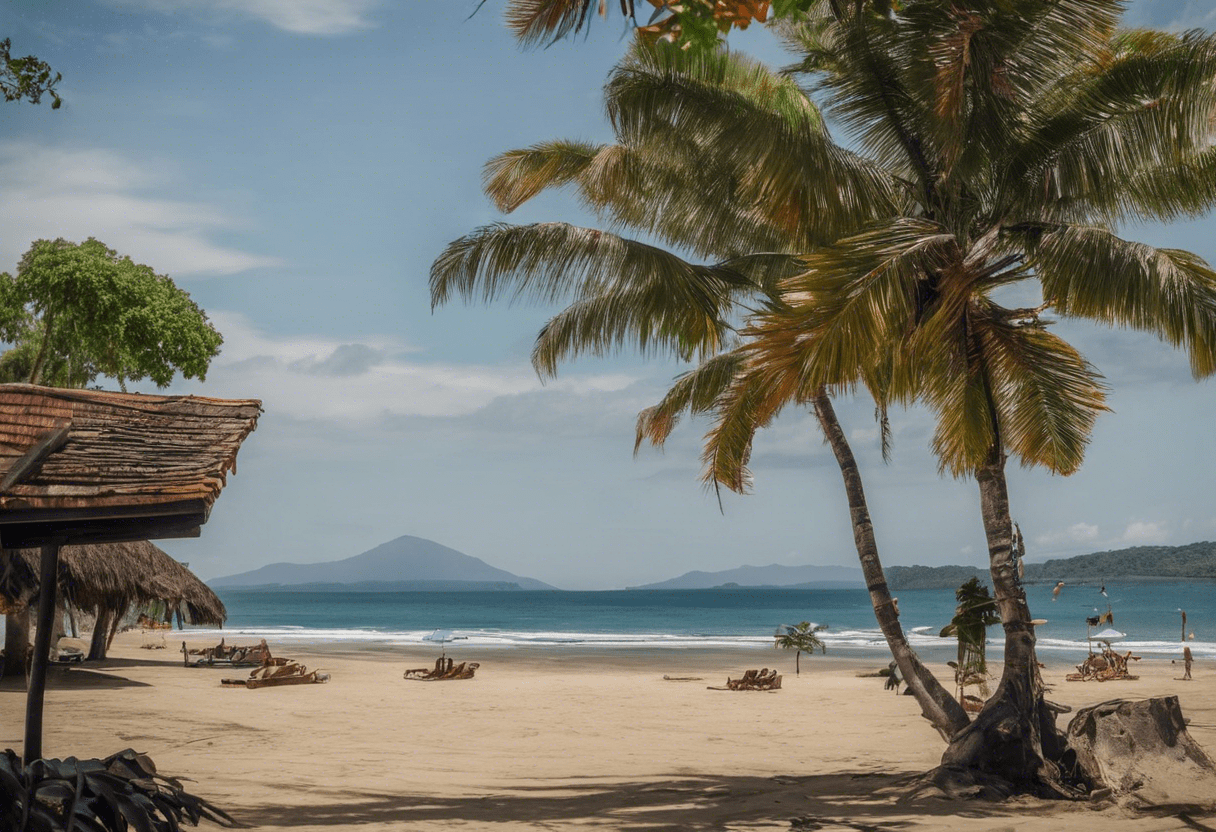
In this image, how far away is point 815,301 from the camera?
7465mm

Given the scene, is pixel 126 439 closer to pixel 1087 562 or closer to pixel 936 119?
pixel 936 119

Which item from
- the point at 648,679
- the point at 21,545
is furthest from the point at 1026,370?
the point at 648,679

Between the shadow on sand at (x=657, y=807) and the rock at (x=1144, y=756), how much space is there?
0.74 meters

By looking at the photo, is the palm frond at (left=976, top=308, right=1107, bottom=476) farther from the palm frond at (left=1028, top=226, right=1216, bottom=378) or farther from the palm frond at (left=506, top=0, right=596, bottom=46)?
the palm frond at (left=506, top=0, right=596, bottom=46)

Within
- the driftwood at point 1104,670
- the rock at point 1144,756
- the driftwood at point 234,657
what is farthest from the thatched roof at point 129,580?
the driftwood at point 1104,670

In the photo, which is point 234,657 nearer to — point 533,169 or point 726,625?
point 533,169

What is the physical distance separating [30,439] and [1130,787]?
8.18 meters

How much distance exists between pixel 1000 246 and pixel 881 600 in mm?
3589

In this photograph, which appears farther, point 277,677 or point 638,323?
point 277,677

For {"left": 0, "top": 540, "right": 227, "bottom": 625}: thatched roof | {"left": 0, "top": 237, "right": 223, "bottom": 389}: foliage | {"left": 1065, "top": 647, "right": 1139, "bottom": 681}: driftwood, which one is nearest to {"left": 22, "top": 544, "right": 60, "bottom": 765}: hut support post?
{"left": 0, "top": 540, "right": 227, "bottom": 625}: thatched roof

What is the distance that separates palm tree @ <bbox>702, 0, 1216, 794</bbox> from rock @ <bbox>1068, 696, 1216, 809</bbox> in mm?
293

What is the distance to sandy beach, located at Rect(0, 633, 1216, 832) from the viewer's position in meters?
7.75

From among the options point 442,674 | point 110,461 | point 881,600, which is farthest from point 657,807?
point 442,674

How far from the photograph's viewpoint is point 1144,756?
8289 millimetres
